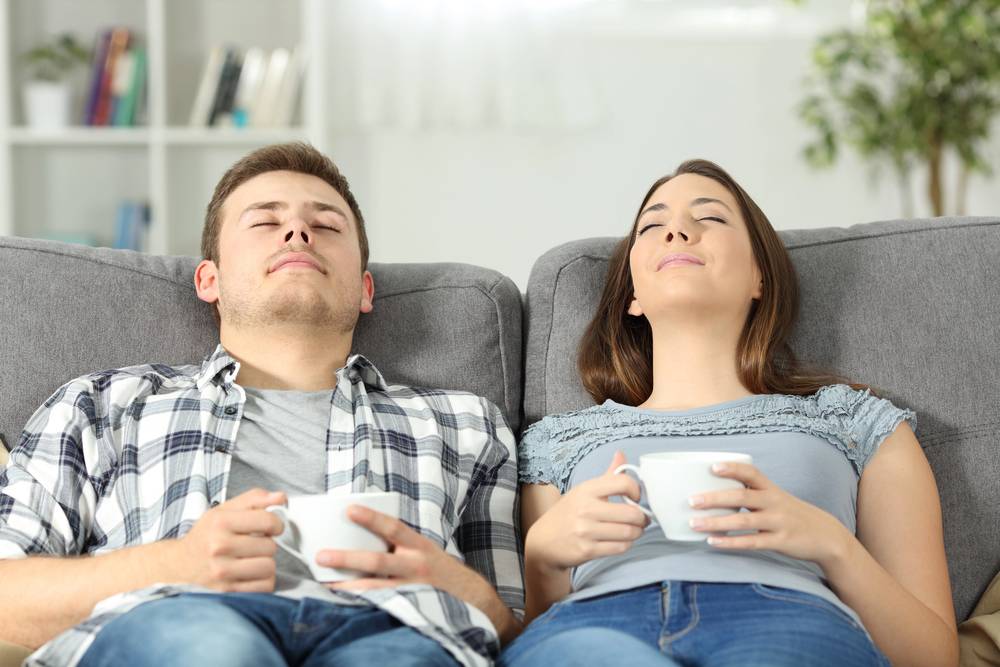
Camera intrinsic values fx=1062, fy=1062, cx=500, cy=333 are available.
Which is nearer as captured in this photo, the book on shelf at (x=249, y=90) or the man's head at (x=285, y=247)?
the man's head at (x=285, y=247)

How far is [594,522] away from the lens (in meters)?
1.24

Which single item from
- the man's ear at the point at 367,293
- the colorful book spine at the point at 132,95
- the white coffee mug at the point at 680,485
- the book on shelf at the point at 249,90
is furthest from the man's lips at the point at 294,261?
the colorful book spine at the point at 132,95

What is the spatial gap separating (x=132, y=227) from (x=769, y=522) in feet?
9.69

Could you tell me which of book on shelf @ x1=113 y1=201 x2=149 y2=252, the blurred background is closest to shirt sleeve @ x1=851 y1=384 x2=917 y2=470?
the blurred background

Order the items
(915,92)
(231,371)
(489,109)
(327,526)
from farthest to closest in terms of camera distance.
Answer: (489,109), (915,92), (231,371), (327,526)

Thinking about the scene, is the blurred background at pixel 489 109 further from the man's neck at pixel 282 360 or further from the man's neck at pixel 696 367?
the man's neck at pixel 696 367

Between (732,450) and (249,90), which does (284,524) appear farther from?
(249,90)

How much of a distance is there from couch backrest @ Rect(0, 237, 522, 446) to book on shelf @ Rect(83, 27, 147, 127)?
81.7 inches

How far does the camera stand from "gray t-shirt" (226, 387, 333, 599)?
145 centimetres

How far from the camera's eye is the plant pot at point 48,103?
3531mm

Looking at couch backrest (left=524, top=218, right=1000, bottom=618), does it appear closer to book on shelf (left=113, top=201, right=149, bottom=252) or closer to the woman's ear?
the woman's ear

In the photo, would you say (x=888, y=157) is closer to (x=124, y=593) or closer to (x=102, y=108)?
(x=102, y=108)

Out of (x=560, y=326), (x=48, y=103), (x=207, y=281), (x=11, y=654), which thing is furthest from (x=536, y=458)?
(x=48, y=103)

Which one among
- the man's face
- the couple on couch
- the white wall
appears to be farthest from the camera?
the white wall
